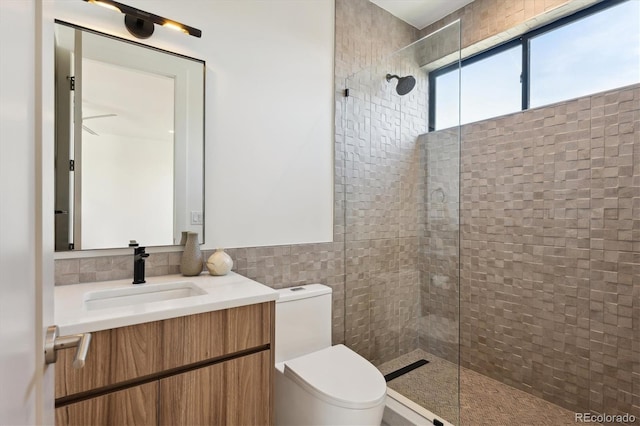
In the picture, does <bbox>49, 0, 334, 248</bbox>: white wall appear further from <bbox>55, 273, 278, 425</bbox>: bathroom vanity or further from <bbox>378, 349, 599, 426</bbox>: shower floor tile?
<bbox>378, 349, 599, 426</bbox>: shower floor tile

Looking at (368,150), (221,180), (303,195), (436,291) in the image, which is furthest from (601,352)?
(221,180)

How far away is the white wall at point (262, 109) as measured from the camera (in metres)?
1.67

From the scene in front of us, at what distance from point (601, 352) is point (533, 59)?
1876mm

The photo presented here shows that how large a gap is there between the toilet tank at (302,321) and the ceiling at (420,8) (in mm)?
2115

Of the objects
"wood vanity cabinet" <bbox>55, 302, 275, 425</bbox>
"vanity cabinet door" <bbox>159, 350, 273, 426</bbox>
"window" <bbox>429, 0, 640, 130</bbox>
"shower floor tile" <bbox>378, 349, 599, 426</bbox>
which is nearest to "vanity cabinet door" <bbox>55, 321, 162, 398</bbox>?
"wood vanity cabinet" <bbox>55, 302, 275, 425</bbox>

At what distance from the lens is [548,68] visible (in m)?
2.11

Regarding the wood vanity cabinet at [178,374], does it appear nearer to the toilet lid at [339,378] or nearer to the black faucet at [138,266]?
the toilet lid at [339,378]

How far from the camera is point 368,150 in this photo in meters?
2.17

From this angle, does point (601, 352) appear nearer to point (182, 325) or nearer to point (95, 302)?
point (182, 325)

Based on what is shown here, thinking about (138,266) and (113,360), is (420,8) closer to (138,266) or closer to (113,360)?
(138,266)

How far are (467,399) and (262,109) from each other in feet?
A: 7.15

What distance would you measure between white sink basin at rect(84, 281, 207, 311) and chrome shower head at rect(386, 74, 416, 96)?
5.21ft

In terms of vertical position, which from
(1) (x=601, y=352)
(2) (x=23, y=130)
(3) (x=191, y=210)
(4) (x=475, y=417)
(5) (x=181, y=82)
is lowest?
(4) (x=475, y=417)

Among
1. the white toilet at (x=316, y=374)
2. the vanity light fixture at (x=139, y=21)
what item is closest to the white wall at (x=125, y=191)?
the vanity light fixture at (x=139, y=21)
